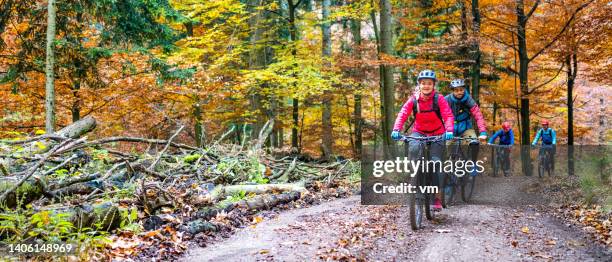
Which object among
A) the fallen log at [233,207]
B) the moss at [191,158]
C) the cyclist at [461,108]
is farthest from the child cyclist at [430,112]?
the moss at [191,158]

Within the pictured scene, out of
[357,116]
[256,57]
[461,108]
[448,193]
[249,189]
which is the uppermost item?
[256,57]

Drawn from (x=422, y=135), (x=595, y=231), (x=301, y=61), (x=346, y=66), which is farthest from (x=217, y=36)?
(x=595, y=231)

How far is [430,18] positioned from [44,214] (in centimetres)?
1801

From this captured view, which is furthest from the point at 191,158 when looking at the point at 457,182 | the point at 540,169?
the point at 540,169

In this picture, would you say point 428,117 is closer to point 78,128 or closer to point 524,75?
point 78,128

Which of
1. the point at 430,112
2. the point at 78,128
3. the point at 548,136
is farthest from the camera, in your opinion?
the point at 548,136

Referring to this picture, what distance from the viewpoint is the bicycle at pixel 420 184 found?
246 inches

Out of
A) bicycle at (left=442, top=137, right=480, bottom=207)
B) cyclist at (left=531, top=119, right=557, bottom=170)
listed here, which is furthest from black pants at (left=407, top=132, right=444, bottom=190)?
cyclist at (left=531, top=119, right=557, bottom=170)

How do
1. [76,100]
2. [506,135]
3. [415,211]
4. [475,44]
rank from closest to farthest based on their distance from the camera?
[415,211] → [76,100] → [506,135] → [475,44]

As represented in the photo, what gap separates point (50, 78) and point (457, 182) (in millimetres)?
10029

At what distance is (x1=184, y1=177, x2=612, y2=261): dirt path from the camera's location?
4.96 m

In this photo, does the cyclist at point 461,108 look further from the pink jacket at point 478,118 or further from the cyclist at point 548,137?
the cyclist at point 548,137

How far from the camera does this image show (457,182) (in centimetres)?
887

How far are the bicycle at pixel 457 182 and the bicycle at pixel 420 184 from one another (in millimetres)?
794
